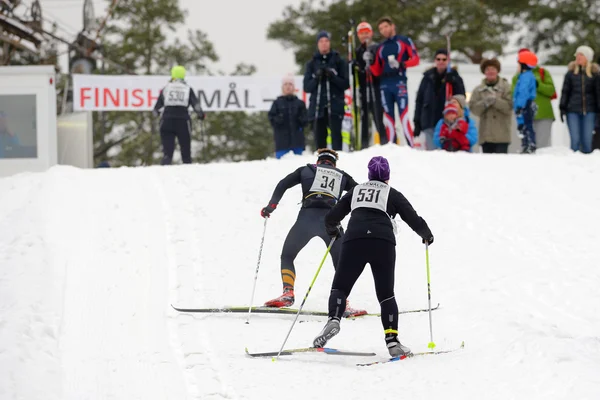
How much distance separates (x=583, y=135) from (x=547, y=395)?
930 centimetres

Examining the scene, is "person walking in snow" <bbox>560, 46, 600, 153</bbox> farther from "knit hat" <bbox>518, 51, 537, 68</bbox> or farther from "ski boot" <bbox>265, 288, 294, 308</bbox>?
"ski boot" <bbox>265, 288, 294, 308</bbox>

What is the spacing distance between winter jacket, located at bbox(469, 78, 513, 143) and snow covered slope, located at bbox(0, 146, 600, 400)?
2.69 feet

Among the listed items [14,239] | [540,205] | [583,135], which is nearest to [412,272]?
[540,205]

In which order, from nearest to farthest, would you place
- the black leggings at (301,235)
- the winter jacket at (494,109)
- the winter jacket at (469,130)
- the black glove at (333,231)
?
the black glove at (333,231) → the black leggings at (301,235) → the winter jacket at (494,109) → the winter jacket at (469,130)

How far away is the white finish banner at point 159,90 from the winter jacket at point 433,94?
611 centimetres

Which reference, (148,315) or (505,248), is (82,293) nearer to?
(148,315)

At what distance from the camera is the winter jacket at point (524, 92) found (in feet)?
46.7

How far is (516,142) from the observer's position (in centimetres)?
1978

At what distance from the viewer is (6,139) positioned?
19.0 metres

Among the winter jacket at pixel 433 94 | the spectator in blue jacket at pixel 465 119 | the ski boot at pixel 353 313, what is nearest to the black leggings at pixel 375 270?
the ski boot at pixel 353 313

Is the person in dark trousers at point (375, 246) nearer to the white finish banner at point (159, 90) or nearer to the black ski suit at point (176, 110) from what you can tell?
the black ski suit at point (176, 110)

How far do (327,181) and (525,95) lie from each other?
6210 mm

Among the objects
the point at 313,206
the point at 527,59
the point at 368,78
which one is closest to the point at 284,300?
the point at 313,206

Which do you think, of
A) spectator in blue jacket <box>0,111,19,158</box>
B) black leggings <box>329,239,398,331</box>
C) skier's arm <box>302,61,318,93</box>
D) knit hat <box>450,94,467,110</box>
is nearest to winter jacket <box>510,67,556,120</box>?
knit hat <box>450,94,467,110</box>
